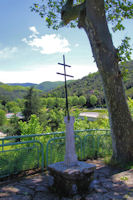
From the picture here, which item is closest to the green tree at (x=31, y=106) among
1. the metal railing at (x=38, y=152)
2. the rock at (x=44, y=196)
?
the metal railing at (x=38, y=152)

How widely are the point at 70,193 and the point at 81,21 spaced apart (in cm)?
534

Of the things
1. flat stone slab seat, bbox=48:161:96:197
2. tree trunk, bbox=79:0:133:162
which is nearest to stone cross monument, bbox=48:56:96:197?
flat stone slab seat, bbox=48:161:96:197

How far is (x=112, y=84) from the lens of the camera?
563 centimetres

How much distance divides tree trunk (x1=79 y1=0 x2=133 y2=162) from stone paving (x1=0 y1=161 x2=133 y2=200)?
1176 mm

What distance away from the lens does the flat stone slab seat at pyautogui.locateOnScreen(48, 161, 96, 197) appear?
11.2 feet

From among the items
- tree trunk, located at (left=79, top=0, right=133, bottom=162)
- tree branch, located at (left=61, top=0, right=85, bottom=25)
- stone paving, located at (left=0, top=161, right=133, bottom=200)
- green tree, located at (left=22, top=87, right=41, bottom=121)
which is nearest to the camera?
stone paving, located at (left=0, top=161, right=133, bottom=200)

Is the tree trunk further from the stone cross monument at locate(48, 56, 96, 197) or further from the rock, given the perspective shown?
the rock

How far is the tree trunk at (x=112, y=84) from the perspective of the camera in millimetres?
5609

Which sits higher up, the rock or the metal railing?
the metal railing

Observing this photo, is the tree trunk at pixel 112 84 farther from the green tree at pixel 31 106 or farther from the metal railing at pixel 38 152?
the green tree at pixel 31 106

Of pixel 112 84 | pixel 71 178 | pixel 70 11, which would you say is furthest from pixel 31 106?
pixel 71 178

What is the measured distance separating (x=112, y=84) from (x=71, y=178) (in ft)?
10.9

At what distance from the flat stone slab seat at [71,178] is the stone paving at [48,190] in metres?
0.12

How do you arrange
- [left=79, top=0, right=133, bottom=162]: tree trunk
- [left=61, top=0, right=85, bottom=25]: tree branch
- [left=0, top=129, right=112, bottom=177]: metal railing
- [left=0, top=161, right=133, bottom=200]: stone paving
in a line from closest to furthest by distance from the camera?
[left=0, top=161, right=133, bottom=200]: stone paving → [left=0, top=129, right=112, bottom=177]: metal railing → [left=79, top=0, right=133, bottom=162]: tree trunk → [left=61, top=0, right=85, bottom=25]: tree branch
